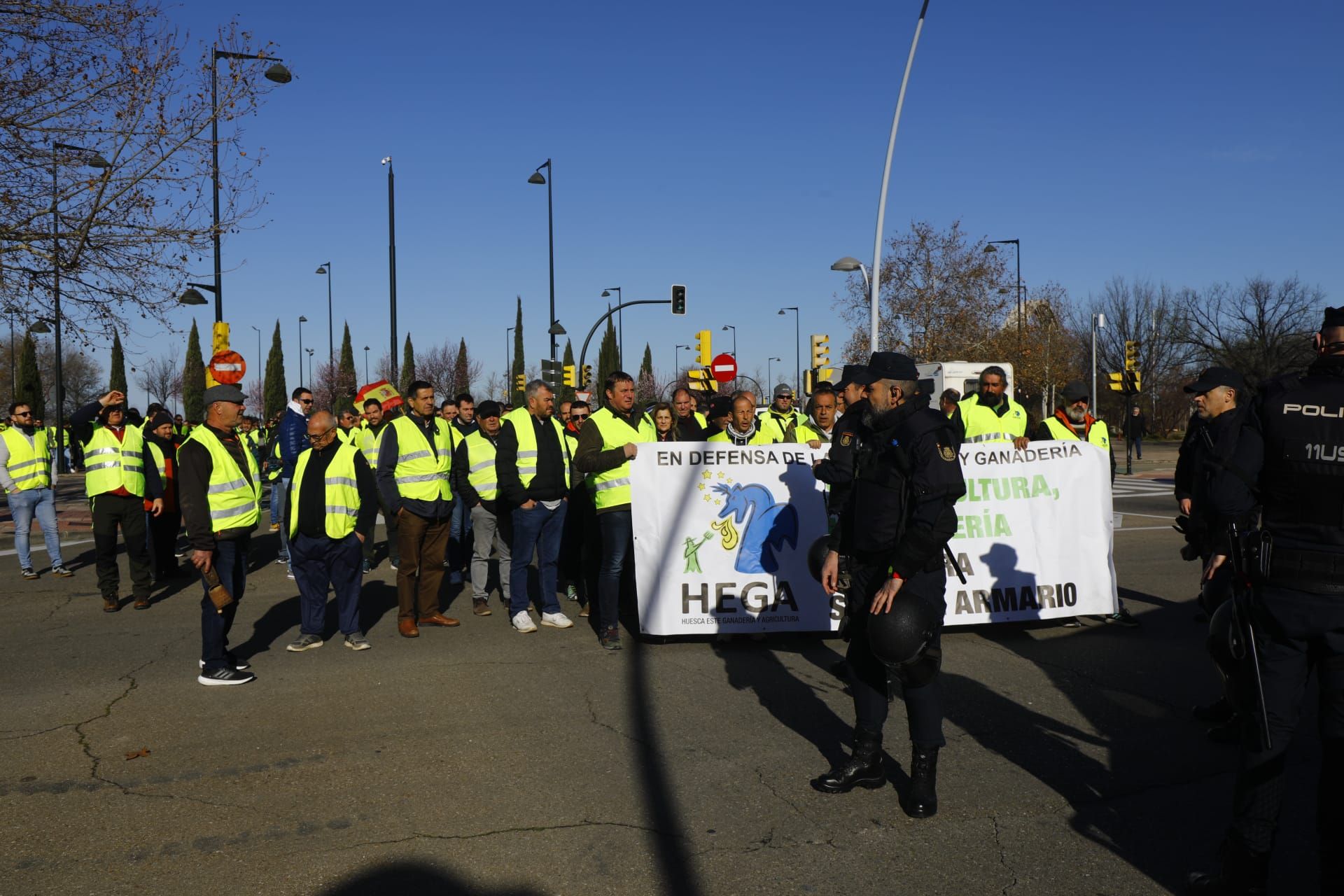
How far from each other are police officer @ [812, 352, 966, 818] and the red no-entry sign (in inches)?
686

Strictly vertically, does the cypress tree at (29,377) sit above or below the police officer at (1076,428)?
above

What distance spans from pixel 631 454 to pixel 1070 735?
350 cm

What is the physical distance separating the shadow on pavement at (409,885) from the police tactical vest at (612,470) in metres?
4.08

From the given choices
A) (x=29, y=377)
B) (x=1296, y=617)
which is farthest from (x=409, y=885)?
(x=29, y=377)

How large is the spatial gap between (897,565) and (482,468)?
536 cm

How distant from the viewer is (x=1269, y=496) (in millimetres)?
3791

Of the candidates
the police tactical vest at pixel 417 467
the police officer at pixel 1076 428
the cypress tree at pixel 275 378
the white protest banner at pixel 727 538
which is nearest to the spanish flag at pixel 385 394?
the police tactical vest at pixel 417 467

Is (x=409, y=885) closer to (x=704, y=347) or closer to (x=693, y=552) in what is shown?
(x=693, y=552)

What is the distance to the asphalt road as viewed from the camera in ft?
13.1

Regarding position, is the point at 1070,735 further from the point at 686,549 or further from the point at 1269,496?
the point at 686,549

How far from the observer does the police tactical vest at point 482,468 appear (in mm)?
9062

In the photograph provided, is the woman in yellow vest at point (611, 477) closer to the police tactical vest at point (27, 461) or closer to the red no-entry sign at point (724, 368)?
the police tactical vest at point (27, 461)

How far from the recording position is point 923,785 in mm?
4496

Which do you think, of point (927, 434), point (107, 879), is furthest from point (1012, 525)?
point (107, 879)
